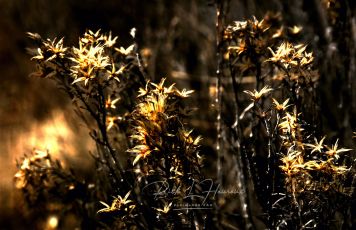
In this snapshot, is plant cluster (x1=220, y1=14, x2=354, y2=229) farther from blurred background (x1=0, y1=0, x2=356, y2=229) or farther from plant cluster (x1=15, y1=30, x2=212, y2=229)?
blurred background (x1=0, y1=0, x2=356, y2=229)

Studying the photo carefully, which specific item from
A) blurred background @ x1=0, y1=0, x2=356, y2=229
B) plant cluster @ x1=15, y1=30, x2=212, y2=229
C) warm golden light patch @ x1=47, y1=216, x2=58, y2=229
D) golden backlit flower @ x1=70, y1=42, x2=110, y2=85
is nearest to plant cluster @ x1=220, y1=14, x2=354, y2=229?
plant cluster @ x1=15, y1=30, x2=212, y2=229

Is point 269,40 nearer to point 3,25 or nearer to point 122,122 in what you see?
point 122,122

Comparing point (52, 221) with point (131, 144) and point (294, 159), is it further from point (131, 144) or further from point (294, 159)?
point (294, 159)

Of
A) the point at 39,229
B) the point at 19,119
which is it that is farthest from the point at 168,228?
the point at 19,119

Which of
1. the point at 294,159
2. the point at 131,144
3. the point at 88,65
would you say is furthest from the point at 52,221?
the point at 294,159

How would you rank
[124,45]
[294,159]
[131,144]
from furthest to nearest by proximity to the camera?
1. [124,45]
2. [131,144]
3. [294,159]

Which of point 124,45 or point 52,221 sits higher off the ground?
point 124,45

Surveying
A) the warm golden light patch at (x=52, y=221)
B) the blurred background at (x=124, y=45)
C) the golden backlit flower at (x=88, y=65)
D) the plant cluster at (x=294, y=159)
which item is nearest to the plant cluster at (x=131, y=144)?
the golden backlit flower at (x=88, y=65)

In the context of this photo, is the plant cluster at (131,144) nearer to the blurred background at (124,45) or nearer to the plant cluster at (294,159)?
the plant cluster at (294,159)
